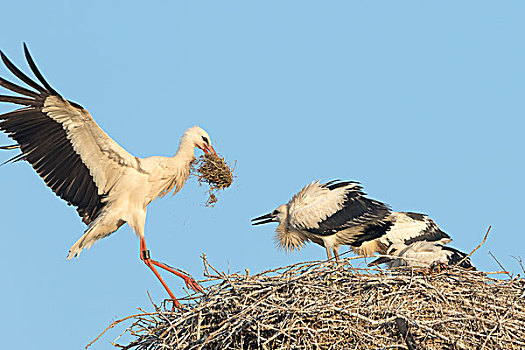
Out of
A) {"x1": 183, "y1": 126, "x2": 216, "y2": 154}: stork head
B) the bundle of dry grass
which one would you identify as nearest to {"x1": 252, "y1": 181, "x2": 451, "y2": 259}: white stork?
{"x1": 183, "y1": 126, "x2": 216, "y2": 154}: stork head

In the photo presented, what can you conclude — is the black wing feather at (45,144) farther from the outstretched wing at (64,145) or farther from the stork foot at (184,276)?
the stork foot at (184,276)

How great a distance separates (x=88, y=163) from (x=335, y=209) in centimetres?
311

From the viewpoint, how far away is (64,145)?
7527mm

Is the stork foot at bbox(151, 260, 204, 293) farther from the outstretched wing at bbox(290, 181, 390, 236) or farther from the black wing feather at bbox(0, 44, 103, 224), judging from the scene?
the outstretched wing at bbox(290, 181, 390, 236)

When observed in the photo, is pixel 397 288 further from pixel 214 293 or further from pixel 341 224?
pixel 341 224

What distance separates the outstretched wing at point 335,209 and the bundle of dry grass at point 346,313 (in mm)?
3490

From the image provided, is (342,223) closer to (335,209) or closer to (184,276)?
(335,209)

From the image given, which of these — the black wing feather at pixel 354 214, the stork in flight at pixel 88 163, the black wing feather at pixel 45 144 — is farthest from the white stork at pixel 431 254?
the black wing feather at pixel 45 144

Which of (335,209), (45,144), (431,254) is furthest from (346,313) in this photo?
(335,209)

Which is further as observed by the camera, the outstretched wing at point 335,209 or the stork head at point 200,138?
the outstretched wing at point 335,209

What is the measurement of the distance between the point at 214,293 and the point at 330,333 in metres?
0.87

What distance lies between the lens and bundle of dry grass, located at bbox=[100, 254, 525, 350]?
5531 millimetres

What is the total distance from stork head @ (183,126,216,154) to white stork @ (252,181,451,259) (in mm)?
2001

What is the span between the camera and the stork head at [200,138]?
8.12m
